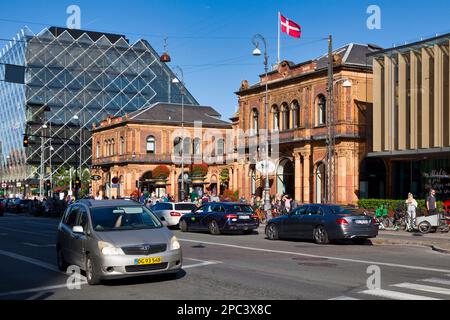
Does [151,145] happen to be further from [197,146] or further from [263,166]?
[263,166]

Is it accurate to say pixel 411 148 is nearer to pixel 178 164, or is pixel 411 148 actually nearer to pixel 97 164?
pixel 178 164

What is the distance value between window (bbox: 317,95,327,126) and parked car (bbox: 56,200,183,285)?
3532 cm

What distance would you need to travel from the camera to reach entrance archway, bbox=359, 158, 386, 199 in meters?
46.0

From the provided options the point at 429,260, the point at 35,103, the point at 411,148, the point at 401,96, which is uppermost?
the point at 35,103

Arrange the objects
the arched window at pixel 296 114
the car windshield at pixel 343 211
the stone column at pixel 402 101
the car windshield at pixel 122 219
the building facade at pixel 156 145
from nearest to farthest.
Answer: the car windshield at pixel 122 219, the car windshield at pixel 343 211, the stone column at pixel 402 101, the arched window at pixel 296 114, the building facade at pixel 156 145

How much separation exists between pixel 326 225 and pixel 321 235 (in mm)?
454

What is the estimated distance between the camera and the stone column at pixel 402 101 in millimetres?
38531

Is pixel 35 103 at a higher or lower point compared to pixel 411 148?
higher

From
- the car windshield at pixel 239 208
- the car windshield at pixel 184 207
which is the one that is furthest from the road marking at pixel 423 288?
the car windshield at pixel 184 207

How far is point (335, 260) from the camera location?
16.9 m

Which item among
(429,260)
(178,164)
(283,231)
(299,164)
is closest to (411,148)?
(299,164)

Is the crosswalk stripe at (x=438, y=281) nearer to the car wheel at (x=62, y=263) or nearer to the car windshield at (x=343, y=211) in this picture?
the car wheel at (x=62, y=263)

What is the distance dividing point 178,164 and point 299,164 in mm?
36056

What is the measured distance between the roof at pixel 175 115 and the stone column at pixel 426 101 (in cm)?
5072
